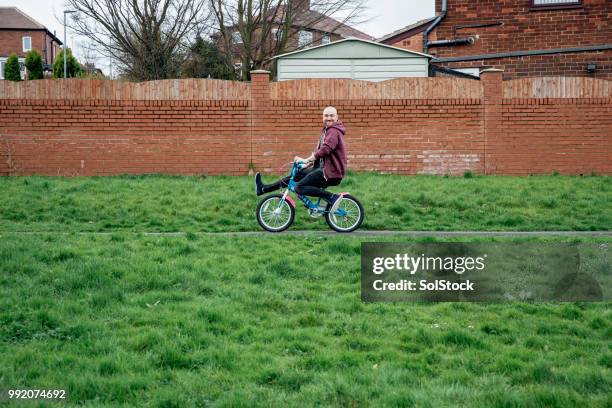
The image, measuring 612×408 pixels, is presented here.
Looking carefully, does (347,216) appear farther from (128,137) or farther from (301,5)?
(301,5)

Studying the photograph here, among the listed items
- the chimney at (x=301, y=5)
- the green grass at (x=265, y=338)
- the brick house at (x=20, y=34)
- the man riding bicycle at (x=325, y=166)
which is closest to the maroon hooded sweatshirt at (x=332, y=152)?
the man riding bicycle at (x=325, y=166)

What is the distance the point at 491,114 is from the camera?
51.4 feet

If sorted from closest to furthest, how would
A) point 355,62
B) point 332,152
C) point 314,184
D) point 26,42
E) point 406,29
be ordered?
point 332,152 → point 314,184 → point 355,62 → point 406,29 → point 26,42

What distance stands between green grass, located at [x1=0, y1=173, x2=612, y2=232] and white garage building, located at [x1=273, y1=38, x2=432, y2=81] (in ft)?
16.1

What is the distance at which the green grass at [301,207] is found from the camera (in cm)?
1102

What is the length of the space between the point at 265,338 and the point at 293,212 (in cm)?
485

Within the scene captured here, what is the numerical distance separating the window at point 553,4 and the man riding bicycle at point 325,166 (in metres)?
13.1

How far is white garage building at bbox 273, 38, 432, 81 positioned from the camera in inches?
715

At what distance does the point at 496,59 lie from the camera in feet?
68.6

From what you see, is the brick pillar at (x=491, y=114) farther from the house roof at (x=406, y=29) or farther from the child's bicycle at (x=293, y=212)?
the house roof at (x=406, y=29)

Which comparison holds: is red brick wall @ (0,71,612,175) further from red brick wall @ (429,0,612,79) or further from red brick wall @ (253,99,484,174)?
red brick wall @ (429,0,612,79)

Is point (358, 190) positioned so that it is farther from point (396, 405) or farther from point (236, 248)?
point (396, 405)

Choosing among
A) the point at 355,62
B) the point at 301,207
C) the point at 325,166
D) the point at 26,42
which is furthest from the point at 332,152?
the point at 26,42

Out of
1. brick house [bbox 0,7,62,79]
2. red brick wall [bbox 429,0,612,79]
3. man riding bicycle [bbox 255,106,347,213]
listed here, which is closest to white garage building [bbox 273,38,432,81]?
red brick wall [bbox 429,0,612,79]
